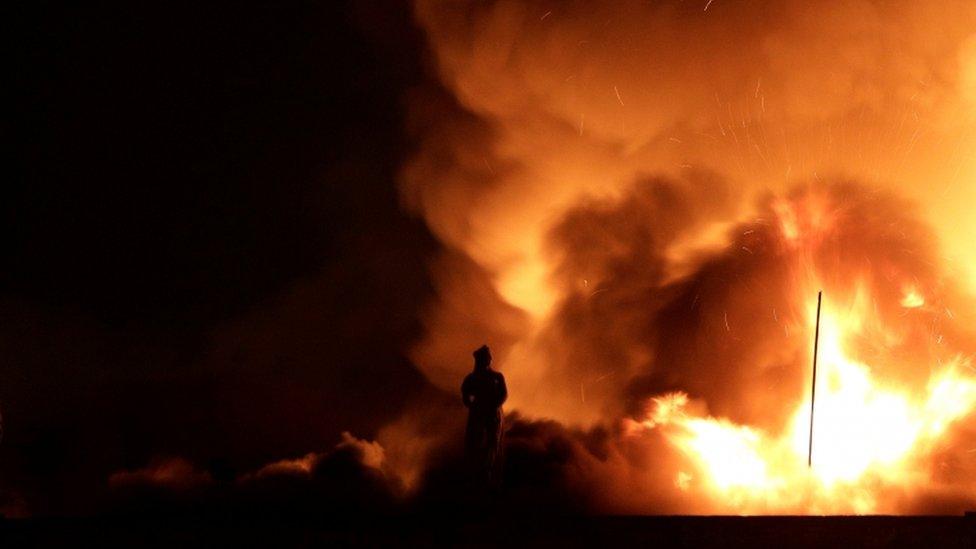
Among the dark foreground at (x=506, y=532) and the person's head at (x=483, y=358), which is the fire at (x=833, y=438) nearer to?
the dark foreground at (x=506, y=532)

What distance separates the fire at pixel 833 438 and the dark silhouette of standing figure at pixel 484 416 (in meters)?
5.73

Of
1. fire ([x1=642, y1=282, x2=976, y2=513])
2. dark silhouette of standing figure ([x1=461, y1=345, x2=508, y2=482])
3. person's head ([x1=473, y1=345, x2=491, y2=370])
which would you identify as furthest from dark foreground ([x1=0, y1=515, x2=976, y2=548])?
fire ([x1=642, y1=282, x2=976, y2=513])

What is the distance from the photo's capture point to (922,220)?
18375mm

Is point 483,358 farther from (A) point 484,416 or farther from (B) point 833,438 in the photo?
(B) point 833,438

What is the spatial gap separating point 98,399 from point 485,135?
8683 millimetres

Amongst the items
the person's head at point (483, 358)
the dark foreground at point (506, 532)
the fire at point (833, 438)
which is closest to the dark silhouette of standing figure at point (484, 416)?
the person's head at point (483, 358)

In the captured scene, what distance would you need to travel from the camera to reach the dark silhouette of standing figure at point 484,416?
1134cm

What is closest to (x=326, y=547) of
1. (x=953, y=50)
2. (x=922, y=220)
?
(x=922, y=220)

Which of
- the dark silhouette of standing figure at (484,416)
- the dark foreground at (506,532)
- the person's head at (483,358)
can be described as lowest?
the dark foreground at (506,532)

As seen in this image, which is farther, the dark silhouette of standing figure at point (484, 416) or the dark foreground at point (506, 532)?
the dark silhouette of standing figure at point (484, 416)

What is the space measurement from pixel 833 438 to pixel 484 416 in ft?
26.4

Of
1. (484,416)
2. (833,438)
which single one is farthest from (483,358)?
(833,438)

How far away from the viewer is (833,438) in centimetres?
1644

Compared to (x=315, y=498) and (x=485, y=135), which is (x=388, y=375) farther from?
(x=485, y=135)
